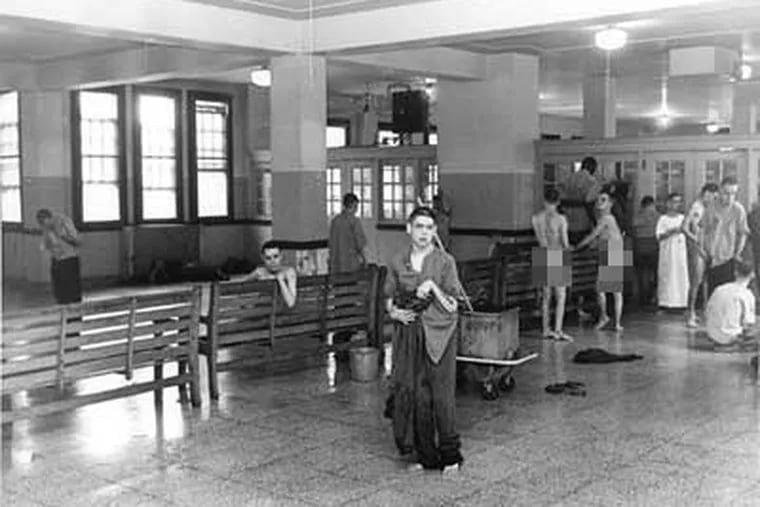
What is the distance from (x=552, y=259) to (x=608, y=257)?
745 millimetres

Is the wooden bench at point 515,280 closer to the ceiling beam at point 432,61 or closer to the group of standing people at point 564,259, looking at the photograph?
the group of standing people at point 564,259

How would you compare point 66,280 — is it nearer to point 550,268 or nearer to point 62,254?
point 62,254

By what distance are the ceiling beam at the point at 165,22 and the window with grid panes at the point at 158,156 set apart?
7010 mm

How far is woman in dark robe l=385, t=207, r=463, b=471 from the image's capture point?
532cm

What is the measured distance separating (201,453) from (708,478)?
287cm

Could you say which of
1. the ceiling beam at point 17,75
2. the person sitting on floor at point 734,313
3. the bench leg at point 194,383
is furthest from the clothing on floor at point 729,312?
the ceiling beam at point 17,75

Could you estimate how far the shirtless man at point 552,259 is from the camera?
978 centimetres

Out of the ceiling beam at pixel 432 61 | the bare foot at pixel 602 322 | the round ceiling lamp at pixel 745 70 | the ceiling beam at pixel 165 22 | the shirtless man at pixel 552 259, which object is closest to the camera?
the ceiling beam at pixel 165 22

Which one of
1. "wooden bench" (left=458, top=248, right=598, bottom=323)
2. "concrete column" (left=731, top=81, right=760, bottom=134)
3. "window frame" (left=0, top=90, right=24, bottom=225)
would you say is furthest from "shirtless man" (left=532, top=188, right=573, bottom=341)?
"window frame" (left=0, top=90, right=24, bottom=225)

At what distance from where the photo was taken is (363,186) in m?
16.2

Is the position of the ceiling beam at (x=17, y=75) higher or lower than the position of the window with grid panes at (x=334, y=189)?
higher

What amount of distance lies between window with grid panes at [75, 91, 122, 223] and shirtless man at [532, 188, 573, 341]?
27.0 feet

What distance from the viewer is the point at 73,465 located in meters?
5.57

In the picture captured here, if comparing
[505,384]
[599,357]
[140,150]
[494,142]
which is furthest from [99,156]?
[505,384]
